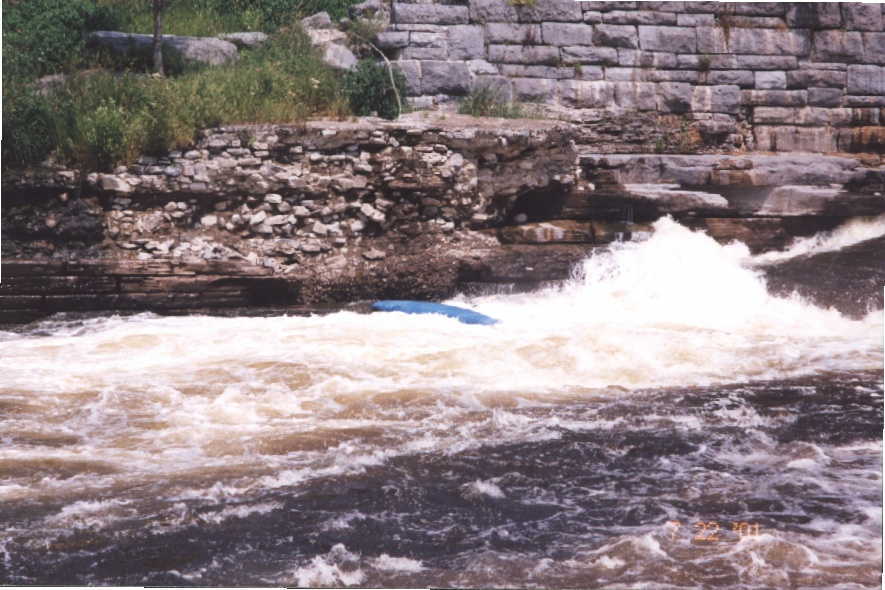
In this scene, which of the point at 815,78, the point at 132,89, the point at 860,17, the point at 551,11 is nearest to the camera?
the point at 132,89

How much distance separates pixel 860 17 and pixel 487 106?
5466 millimetres

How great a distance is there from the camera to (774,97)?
12.7 meters

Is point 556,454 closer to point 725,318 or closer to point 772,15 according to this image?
point 725,318

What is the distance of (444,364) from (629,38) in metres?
7.09

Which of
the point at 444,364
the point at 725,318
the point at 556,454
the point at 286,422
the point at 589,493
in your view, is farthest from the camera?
the point at 725,318

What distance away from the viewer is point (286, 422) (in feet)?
17.7

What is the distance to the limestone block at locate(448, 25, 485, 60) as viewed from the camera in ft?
38.4

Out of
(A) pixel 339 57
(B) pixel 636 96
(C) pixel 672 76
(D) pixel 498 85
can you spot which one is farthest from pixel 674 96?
(A) pixel 339 57

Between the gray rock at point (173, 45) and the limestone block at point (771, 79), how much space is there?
641cm

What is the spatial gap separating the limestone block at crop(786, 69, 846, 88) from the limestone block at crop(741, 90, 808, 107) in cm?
10

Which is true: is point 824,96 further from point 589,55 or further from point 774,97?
point 589,55

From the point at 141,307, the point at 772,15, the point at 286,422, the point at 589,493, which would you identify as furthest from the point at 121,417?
the point at 772,15

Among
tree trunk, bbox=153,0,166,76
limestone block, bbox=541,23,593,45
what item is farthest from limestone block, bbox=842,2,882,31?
tree trunk, bbox=153,0,166,76

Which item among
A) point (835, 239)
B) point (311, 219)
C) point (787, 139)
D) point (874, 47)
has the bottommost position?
point (835, 239)
